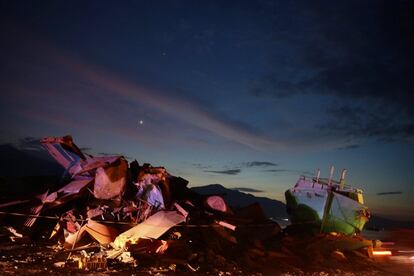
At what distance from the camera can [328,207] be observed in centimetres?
1616

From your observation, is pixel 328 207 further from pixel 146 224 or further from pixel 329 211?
pixel 146 224

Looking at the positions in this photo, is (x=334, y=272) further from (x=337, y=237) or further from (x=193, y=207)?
(x=193, y=207)

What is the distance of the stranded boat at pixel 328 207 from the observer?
16.2 m

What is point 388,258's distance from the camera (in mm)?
14820

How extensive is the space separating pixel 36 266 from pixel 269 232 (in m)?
7.81

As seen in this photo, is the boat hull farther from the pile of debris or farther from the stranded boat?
the pile of debris

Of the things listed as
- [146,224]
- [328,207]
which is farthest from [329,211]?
[146,224]

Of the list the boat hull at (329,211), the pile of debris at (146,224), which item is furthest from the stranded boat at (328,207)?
the pile of debris at (146,224)

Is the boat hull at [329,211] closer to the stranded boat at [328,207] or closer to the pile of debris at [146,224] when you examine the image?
the stranded boat at [328,207]

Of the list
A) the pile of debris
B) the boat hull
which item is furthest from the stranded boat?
the pile of debris

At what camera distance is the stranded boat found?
16.2 meters

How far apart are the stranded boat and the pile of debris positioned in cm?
221

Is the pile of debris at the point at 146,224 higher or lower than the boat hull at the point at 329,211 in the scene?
lower

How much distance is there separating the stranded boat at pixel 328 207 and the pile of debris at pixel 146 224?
221 centimetres
